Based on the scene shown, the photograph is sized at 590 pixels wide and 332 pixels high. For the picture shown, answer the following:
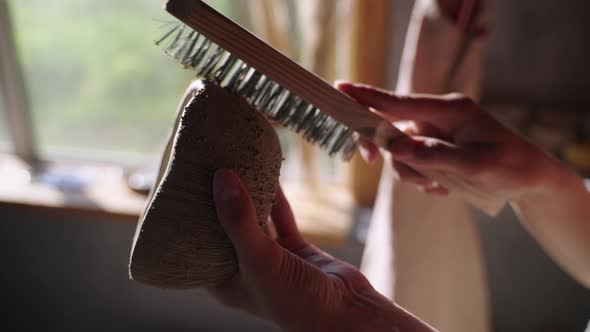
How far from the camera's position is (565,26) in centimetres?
94

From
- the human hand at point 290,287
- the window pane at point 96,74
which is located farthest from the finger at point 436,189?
the window pane at point 96,74

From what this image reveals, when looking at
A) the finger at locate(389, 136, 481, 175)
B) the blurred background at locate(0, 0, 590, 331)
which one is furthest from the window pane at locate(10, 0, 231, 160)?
the finger at locate(389, 136, 481, 175)

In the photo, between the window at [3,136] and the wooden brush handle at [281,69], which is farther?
the window at [3,136]

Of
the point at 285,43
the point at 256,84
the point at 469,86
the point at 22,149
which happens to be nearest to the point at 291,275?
the point at 256,84

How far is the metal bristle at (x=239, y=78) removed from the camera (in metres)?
0.42

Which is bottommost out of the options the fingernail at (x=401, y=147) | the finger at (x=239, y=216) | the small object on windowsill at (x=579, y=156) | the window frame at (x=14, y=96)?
the finger at (x=239, y=216)

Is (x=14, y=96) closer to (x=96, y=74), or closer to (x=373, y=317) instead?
(x=96, y=74)

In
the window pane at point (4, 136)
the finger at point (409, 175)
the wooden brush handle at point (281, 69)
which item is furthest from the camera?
the window pane at point (4, 136)

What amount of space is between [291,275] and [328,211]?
0.70m

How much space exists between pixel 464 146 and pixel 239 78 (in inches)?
9.2

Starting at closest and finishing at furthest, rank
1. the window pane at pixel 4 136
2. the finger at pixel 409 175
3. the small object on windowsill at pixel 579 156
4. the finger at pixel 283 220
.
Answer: the finger at pixel 283 220 < the finger at pixel 409 175 < the small object on windowsill at pixel 579 156 < the window pane at pixel 4 136

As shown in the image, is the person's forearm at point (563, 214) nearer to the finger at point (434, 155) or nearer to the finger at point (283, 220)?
the finger at point (434, 155)

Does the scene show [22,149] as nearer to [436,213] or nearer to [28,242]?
[28,242]

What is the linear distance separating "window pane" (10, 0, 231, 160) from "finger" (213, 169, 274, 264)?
0.69 m
